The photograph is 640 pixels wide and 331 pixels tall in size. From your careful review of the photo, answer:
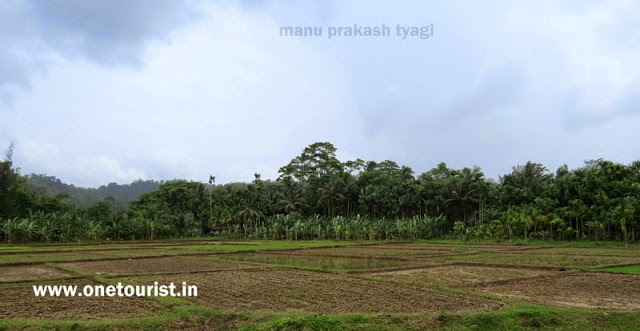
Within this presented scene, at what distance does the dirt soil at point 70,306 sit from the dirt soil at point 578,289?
8906 mm

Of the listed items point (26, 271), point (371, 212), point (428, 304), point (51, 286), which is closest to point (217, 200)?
point (371, 212)

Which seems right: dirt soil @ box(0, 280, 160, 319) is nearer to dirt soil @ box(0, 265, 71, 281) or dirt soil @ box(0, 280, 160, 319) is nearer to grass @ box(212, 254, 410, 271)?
dirt soil @ box(0, 265, 71, 281)

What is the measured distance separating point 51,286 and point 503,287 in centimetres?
1286

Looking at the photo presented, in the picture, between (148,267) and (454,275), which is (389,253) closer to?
(454,275)

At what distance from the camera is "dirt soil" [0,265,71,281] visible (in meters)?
16.2

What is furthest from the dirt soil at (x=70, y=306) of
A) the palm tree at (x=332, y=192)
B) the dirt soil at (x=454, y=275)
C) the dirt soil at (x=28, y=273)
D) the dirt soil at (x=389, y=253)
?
the palm tree at (x=332, y=192)

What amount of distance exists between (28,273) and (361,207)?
47.9m

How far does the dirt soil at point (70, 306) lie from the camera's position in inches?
370

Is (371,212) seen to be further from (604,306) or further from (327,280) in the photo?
(604,306)

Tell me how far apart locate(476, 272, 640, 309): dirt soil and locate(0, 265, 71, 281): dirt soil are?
46.7 feet

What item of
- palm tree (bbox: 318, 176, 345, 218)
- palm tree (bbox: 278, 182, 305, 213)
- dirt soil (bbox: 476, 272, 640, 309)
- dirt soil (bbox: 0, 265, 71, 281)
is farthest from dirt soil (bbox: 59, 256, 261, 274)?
palm tree (bbox: 278, 182, 305, 213)

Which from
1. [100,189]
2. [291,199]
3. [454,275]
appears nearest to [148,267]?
[454,275]

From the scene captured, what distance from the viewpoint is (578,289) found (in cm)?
1328

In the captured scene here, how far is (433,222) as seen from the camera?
168 feet
